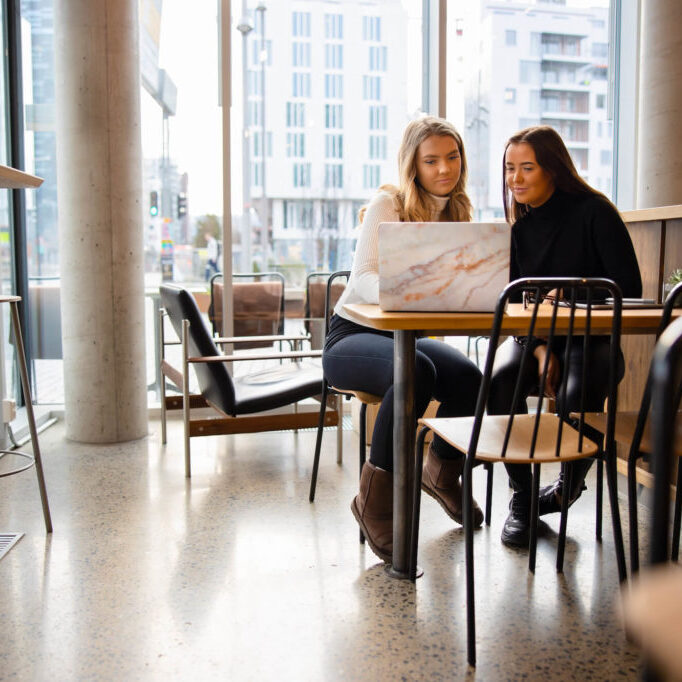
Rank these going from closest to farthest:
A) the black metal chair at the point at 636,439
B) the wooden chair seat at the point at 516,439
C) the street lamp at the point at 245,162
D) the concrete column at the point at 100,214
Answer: the black metal chair at the point at 636,439
the wooden chair seat at the point at 516,439
the concrete column at the point at 100,214
the street lamp at the point at 245,162

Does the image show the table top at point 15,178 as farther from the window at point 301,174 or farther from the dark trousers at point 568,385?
the window at point 301,174

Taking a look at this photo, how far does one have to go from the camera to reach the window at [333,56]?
4.43 meters

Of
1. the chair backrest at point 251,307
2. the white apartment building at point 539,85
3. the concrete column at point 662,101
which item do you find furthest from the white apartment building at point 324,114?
the concrete column at point 662,101

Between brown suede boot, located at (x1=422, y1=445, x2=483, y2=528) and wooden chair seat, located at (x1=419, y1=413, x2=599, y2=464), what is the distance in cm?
46

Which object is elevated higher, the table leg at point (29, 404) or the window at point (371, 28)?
the window at point (371, 28)

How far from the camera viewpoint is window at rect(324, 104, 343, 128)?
176 inches

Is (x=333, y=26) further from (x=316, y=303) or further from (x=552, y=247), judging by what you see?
(x=552, y=247)

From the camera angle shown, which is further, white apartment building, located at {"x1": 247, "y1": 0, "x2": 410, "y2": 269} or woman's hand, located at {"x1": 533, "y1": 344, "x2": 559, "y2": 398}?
white apartment building, located at {"x1": 247, "y1": 0, "x2": 410, "y2": 269}

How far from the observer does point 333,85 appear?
4.46m

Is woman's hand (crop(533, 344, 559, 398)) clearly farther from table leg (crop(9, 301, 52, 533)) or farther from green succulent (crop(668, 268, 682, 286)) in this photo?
table leg (crop(9, 301, 52, 533))

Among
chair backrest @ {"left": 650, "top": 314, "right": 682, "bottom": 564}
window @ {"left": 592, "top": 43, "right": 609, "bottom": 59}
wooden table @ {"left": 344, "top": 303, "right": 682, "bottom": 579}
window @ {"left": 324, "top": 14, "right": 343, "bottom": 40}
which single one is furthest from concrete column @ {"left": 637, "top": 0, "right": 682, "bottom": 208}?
chair backrest @ {"left": 650, "top": 314, "right": 682, "bottom": 564}

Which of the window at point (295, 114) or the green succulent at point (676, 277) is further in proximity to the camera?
the window at point (295, 114)

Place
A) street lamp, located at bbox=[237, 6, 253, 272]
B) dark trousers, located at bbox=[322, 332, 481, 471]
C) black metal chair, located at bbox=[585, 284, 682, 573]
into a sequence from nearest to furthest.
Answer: black metal chair, located at bbox=[585, 284, 682, 573] < dark trousers, located at bbox=[322, 332, 481, 471] < street lamp, located at bbox=[237, 6, 253, 272]

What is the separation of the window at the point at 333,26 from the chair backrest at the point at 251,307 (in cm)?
150
